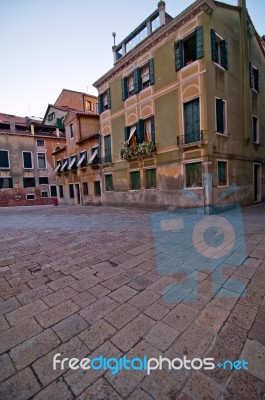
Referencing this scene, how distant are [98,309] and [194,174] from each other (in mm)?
8846

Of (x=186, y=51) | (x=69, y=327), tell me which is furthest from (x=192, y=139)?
(x=69, y=327)

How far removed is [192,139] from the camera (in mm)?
9875

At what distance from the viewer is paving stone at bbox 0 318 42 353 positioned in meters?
1.94

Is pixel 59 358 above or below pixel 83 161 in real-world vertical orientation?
below

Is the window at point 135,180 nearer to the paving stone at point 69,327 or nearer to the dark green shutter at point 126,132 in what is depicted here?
the dark green shutter at point 126,132

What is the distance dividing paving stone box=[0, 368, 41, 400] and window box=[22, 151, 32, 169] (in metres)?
27.5

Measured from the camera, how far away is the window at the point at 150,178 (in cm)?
1220

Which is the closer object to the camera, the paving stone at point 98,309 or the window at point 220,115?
the paving stone at point 98,309

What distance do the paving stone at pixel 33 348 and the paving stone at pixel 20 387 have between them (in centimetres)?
10

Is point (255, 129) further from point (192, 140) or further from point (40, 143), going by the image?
point (40, 143)

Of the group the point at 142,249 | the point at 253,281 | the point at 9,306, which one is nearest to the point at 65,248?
the point at 142,249

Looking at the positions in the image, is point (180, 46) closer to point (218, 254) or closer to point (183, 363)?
point (218, 254)

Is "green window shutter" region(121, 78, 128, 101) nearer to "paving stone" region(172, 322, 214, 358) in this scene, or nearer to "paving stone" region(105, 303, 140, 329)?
"paving stone" region(105, 303, 140, 329)

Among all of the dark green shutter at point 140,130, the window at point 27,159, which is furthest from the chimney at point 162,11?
the window at point 27,159
